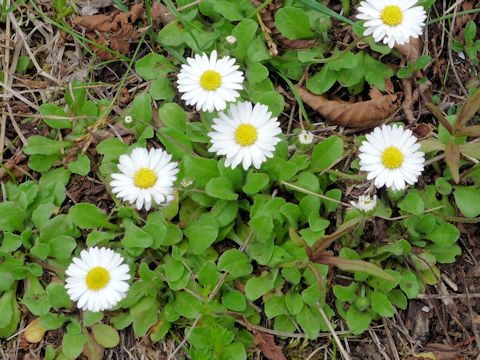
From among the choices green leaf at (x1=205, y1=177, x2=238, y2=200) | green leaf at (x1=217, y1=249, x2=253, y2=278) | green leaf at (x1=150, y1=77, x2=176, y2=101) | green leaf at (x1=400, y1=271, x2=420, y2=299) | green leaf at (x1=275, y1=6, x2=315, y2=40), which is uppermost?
green leaf at (x1=275, y1=6, x2=315, y2=40)

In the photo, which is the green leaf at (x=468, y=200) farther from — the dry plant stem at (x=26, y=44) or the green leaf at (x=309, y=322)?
the dry plant stem at (x=26, y=44)

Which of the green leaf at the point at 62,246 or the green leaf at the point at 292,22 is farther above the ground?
the green leaf at the point at 292,22

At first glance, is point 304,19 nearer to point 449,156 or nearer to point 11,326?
point 449,156

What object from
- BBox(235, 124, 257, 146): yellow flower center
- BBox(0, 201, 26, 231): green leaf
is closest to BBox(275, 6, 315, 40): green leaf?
BBox(235, 124, 257, 146): yellow flower center

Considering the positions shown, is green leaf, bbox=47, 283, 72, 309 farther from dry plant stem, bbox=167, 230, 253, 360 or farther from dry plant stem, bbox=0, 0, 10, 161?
dry plant stem, bbox=0, 0, 10, 161

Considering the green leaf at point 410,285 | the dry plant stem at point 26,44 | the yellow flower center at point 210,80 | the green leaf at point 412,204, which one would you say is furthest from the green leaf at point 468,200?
the dry plant stem at point 26,44

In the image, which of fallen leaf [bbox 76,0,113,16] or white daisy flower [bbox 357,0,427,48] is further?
fallen leaf [bbox 76,0,113,16]
